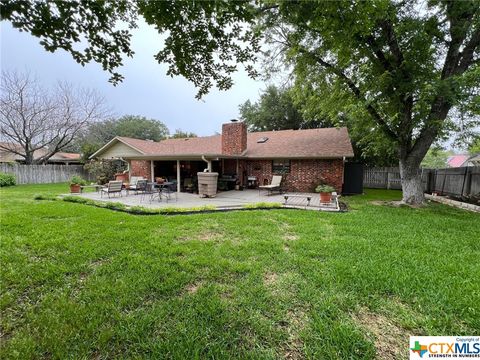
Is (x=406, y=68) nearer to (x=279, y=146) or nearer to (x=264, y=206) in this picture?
(x=264, y=206)

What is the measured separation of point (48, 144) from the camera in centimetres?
→ 2109

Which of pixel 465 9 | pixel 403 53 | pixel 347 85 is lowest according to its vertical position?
pixel 347 85

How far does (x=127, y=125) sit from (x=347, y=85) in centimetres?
3409

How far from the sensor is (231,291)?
2994 millimetres

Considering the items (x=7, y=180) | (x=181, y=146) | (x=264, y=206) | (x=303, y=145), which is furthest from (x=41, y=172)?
(x=303, y=145)

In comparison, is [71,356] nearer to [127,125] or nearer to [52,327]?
[52,327]

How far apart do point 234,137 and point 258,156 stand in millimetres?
1984

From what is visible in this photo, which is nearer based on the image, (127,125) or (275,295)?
(275,295)

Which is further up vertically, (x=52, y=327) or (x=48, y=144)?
(x=48, y=144)

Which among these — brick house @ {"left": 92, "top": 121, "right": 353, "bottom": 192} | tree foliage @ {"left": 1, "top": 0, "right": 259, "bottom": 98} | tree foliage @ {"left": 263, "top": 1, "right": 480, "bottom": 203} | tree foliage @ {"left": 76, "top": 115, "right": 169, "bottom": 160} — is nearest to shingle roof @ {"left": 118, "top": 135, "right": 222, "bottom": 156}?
brick house @ {"left": 92, "top": 121, "right": 353, "bottom": 192}

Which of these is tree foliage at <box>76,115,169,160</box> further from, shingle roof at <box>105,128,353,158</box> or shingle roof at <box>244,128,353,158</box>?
shingle roof at <box>244,128,353,158</box>

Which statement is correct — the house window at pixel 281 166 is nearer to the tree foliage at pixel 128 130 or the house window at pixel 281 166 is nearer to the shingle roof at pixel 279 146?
the shingle roof at pixel 279 146

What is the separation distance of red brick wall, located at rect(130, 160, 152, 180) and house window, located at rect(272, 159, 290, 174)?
29.2ft

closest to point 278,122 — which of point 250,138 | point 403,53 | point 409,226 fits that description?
point 250,138
